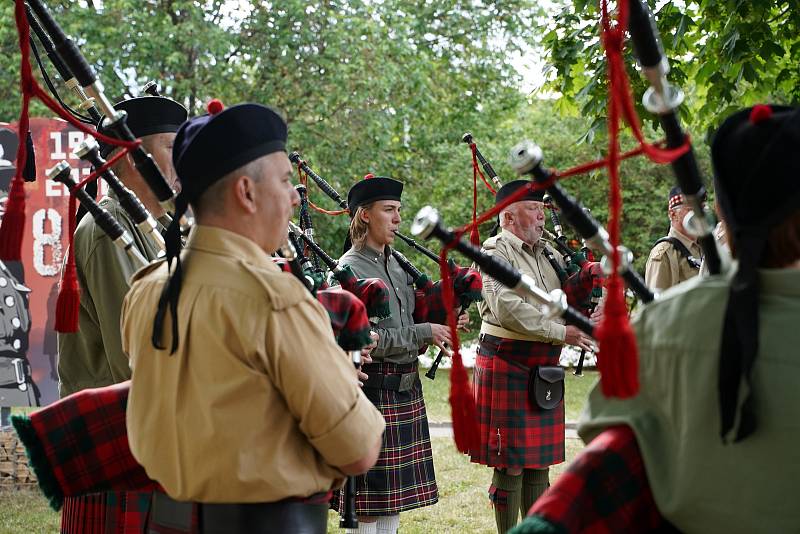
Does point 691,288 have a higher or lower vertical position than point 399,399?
higher

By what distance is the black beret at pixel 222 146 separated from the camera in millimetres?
1812

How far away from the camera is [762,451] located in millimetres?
1397

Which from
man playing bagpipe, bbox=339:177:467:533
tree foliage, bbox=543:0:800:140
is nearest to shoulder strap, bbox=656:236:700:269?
tree foliage, bbox=543:0:800:140

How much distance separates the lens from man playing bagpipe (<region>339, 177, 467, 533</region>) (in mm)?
4137

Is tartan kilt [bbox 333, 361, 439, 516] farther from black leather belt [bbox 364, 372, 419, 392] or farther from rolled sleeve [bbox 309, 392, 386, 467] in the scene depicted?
rolled sleeve [bbox 309, 392, 386, 467]

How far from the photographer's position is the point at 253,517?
1737 mm

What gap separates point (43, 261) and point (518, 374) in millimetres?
3285

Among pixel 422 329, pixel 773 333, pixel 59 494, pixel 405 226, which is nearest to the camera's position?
pixel 773 333

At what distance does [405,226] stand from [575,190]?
8.14 ft

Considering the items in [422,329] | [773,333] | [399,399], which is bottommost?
[399,399]

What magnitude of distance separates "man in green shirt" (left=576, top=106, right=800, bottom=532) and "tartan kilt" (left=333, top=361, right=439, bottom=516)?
2721mm

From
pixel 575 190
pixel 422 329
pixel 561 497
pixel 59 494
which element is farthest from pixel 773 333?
pixel 575 190

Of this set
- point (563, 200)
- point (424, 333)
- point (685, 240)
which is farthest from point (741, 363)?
point (685, 240)

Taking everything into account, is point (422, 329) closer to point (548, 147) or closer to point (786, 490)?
point (786, 490)
